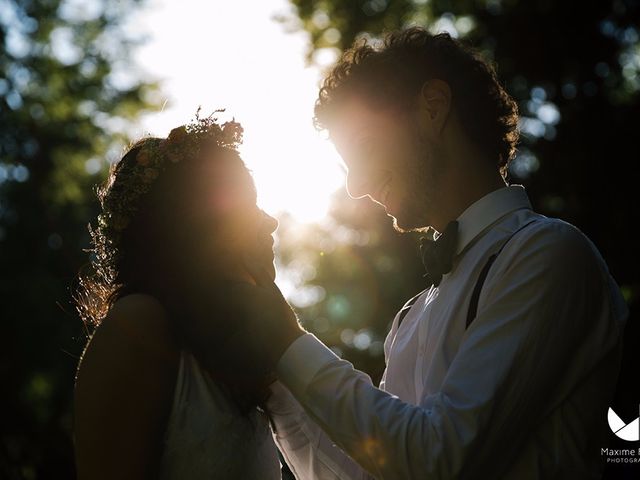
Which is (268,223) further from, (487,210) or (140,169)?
(487,210)

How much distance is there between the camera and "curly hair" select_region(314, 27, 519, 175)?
343 cm

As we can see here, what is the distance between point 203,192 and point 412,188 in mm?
965

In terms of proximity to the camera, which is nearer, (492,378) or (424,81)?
(492,378)

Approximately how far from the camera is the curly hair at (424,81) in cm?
343

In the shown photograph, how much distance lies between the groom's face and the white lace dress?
114 centimetres

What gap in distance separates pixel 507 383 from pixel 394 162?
1.26m

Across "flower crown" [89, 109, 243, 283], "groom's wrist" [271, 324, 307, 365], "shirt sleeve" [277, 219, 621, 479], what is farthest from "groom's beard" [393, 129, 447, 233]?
"groom's wrist" [271, 324, 307, 365]

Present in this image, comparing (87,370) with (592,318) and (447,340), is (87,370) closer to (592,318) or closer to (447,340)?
(447,340)

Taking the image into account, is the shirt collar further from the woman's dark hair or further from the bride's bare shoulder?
the bride's bare shoulder

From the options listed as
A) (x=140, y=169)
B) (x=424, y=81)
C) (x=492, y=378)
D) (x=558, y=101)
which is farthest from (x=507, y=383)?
(x=558, y=101)

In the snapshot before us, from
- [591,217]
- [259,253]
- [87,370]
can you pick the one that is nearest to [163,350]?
[87,370]

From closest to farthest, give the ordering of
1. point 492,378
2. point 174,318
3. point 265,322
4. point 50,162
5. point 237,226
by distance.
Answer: point 492,378
point 265,322
point 174,318
point 237,226
point 50,162

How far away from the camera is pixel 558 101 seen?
15.1 meters

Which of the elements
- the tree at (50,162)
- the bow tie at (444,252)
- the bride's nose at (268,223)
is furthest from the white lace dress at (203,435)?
the tree at (50,162)
